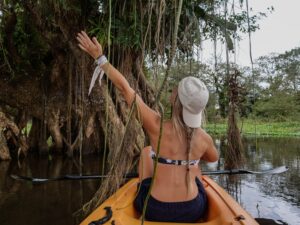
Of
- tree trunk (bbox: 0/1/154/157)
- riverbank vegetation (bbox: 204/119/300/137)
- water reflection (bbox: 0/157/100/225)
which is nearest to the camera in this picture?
water reflection (bbox: 0/157/100/225)

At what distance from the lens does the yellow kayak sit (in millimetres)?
2623

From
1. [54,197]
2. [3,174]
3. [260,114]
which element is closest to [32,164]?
[3,174]

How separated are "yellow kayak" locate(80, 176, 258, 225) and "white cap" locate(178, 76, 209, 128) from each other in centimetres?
74

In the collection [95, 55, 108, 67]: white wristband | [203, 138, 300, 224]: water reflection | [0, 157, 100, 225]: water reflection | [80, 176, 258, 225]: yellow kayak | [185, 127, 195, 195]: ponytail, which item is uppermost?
[95, 55, 108, 67]: white wristband

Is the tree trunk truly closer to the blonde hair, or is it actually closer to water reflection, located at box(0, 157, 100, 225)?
water reflection, located at box(0, 157, 100, 225)

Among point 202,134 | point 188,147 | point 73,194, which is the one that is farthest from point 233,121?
point 73,194

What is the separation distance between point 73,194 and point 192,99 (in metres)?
4.02

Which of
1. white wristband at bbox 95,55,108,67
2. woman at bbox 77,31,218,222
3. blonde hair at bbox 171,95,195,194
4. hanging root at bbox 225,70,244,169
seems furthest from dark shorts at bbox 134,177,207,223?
hanging root at bbox 225,70,244,169

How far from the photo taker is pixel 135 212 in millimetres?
2977

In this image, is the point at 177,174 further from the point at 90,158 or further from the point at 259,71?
the point at 259,71

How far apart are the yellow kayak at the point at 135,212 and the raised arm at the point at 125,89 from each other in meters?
0.69

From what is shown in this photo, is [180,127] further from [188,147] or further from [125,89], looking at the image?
[125,89]

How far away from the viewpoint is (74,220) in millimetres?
4457

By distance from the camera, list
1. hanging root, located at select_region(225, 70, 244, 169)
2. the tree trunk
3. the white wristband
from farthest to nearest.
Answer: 1. the tree trunk
2. hanging root, located at select_region(225, 70, 244, 169)
3. the white wristband
